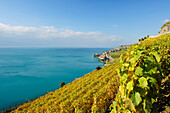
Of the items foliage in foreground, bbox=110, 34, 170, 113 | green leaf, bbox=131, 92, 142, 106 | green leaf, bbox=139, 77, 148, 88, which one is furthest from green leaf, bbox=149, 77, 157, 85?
green leaf, bbox=131, 92, 142, 106

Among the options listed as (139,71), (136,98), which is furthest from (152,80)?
(136,98)

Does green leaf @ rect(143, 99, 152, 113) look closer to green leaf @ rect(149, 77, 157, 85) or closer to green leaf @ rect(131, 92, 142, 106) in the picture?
green leaf @ rect(131, 92, 142, 106)

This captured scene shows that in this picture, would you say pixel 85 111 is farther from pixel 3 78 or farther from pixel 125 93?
pixel 3 78

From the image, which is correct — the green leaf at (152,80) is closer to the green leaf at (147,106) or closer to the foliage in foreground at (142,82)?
the foliage in foreground at (142,82)

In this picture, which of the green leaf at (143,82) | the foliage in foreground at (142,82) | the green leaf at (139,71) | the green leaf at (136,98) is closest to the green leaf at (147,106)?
the foliage in foreground at (142,82)

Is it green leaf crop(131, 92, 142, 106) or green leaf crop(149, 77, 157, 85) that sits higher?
green leaf crop(149, 77, 157, 85)

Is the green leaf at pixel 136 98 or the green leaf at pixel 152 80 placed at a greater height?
the green leaf at pixel 152 80

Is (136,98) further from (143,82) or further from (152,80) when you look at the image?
(152,80)

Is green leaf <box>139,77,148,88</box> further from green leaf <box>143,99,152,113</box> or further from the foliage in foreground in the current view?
green leaf <box>143,99,152,113</box>

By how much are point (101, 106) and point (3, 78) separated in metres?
73.6

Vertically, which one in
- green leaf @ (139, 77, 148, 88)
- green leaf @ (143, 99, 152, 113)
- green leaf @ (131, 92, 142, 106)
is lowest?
green leaf @ (143, 99, 152, 113)

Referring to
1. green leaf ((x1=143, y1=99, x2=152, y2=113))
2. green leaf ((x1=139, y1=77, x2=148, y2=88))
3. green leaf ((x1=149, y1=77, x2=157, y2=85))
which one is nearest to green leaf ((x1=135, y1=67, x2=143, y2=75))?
green leaf ((x1=139, y1=77, x2=148, y2=88))

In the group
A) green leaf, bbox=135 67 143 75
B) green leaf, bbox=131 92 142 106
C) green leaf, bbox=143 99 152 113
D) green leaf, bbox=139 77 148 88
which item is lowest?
green leaf, bbox=143 99 152 113

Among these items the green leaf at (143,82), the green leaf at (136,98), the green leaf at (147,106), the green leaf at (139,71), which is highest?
the green leaf at (139,71)
